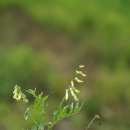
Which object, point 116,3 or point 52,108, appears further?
point 116,3

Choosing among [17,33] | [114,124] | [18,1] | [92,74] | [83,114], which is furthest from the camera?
[18,1]

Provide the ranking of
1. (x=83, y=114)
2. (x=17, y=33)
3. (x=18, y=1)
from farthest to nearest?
(x=18, y=1)
(x=17, y=33)
(x=83, y=114)

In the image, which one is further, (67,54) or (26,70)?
(67,54)

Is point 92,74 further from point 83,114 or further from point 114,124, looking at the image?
point 114,124

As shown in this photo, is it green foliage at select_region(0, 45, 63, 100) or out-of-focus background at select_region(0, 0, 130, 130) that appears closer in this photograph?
out-of-focus background at select_region(0, 0, 130, 130)

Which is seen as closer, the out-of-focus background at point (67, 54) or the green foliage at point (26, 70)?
the out-of-focus background at point (67, 54)

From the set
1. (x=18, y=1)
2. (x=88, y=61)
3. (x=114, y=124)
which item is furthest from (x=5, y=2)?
(x=114, y=124)

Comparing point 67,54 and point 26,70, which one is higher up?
point 26,70
